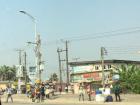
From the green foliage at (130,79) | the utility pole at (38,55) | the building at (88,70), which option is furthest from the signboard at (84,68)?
the utility pole at (38,55)

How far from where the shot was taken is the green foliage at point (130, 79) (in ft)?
208

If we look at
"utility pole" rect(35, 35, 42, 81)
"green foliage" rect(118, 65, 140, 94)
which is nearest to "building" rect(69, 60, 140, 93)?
"green foliage" rect(118, 65, 140, 94)

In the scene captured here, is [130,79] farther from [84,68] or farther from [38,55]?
[84,68]

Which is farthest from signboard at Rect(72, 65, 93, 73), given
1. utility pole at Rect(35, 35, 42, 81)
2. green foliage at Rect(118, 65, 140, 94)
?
utility pole at Rect(35, 35, 42, 81)

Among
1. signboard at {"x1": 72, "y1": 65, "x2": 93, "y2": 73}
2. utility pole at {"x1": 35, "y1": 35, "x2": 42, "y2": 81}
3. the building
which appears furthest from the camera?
signboard at {"x1": 72, "y1": 65, "x2": 93, "y2": 73}

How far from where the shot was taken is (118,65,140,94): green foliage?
63469mm

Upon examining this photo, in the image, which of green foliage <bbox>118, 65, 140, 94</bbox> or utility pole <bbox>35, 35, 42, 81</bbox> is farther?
green foliage <bbox>118, 65, 140, 94</bbox>

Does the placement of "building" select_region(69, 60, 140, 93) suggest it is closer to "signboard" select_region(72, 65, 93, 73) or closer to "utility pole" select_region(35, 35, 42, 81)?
"signboard" select_region(72, 65, 93, 73)

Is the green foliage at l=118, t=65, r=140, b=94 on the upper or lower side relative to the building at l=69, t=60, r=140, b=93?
lower

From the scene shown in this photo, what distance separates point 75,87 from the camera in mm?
77750

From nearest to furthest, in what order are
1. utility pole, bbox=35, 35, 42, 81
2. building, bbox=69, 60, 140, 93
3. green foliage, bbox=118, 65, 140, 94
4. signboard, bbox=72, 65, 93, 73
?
utility pole, bbox=35, 35, 42, 81
green foliage, bbox=118, 65, 140, 94
building, bbox=69, 60, 140, 93
signboard, bbox=72, 65, 93, 73

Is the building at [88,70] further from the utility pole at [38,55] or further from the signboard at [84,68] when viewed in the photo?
the utility pole at [38,55]

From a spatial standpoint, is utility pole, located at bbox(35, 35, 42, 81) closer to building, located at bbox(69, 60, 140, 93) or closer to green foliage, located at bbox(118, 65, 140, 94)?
green foliage, located at bbox(118, 65, 140, 94)

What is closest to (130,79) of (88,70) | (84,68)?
(88,70)
